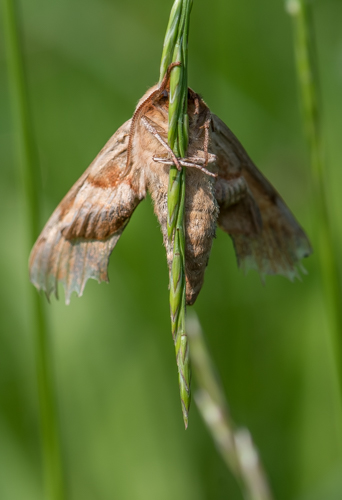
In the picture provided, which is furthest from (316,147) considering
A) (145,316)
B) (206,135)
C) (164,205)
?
(145,316)

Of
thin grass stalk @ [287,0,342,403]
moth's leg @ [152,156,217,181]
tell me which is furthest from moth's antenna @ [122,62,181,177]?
thin grass stalk @ [287,0,342,403]

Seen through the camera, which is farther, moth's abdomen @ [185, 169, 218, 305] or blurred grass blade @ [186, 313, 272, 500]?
blurred grass blade @ [186, 313, 272, 500]

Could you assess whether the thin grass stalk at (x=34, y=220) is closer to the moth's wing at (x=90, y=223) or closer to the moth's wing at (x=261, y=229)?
the moth's wing at (x=90, y=223)

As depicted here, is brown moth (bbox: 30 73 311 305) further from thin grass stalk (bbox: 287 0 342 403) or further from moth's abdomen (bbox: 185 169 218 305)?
thin grass stalk (bbox: 287 0 342 403)

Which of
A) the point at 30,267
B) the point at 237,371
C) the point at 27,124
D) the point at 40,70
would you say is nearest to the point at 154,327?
the point at 237,371

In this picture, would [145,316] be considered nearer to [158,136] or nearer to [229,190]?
[229,190]
